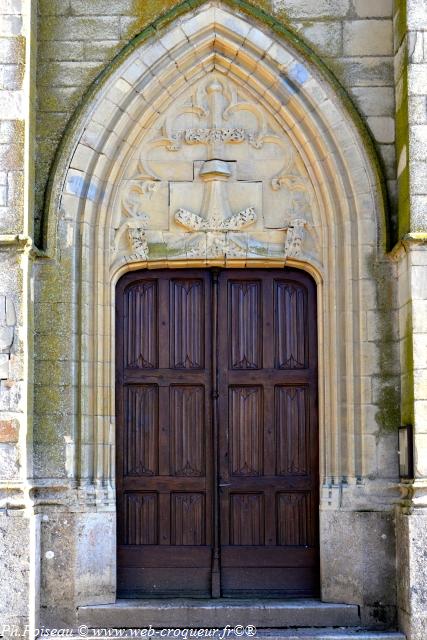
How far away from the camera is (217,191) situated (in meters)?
7.72

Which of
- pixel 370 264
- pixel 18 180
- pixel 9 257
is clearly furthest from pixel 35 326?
pixel 370 264

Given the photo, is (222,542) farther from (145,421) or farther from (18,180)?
(18,180)

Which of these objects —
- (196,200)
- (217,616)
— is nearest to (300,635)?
(217,616)

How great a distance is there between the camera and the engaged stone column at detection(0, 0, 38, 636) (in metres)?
6.84

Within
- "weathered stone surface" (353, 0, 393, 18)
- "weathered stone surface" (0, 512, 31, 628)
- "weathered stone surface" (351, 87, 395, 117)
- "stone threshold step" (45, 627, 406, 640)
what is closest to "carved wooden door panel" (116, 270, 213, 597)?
"stone threshold step" (45, 627, 406, 640)

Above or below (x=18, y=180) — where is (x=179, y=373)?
below

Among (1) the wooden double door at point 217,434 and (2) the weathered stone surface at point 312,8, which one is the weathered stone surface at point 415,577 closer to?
(1) the wooden double door at point 217,434

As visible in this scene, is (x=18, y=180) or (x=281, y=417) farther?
(x=281, y=417)

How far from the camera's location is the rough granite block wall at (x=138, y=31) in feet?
24.9

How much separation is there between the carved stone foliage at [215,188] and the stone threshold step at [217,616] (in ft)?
8.26

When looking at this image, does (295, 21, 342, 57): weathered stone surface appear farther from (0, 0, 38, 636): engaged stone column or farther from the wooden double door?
(0, 0, 38, 636): engaged stone column

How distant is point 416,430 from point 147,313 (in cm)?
220

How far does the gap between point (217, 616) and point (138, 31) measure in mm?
4248

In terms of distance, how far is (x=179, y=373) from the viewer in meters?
7.74
